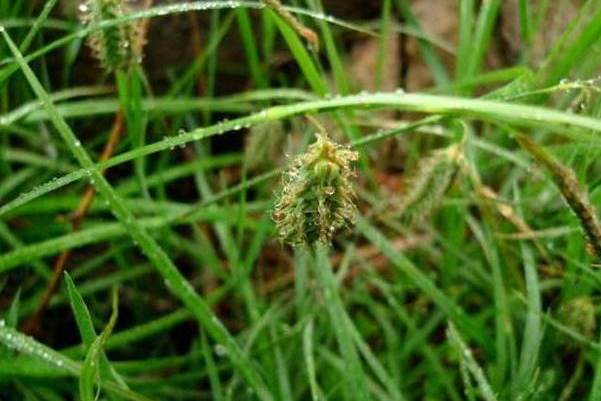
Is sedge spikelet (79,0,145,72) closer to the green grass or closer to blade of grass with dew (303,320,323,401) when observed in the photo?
the green grass

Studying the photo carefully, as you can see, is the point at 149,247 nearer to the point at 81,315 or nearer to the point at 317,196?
the point at 81,315

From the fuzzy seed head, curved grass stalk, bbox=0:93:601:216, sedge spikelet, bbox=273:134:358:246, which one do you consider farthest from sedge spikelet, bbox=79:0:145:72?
the fuzzy seed head

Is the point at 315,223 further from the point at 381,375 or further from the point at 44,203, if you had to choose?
the point at 44,203

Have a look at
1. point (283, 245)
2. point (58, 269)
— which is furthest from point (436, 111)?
point (58, 269)

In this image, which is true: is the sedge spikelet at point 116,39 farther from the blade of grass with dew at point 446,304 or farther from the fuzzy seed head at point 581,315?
the fuzzy seed head at point 581,315

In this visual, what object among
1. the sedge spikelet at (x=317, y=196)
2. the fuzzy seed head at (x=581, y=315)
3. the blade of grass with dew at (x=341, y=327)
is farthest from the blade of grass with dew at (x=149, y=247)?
the fuzzy seed head at (x=581, y=315)

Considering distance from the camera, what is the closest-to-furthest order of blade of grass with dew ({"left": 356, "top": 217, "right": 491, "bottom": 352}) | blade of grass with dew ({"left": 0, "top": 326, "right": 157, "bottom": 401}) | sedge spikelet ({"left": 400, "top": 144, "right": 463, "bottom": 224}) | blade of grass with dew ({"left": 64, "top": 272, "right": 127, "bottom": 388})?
1. blade of grass with dew ({"left": 64, "top": 272, "right": 127, "bottom": 388})
2. blade of grass with dew ({"left": 0, "top": 326, "right": 157, "bottom": 401})
3. sedge spikelet ({"left": 400, "top": 144, "right": 463, "bottom": 224})
4. blade of grass with dew ({"left": 356, "top": 217, "right": 491, "bottom": 352})

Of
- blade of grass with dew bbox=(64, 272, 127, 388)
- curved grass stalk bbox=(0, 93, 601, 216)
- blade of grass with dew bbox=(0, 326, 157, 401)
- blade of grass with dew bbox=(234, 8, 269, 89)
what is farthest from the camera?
blade of grass with dew bbox=(234, 8, 269, 89)
